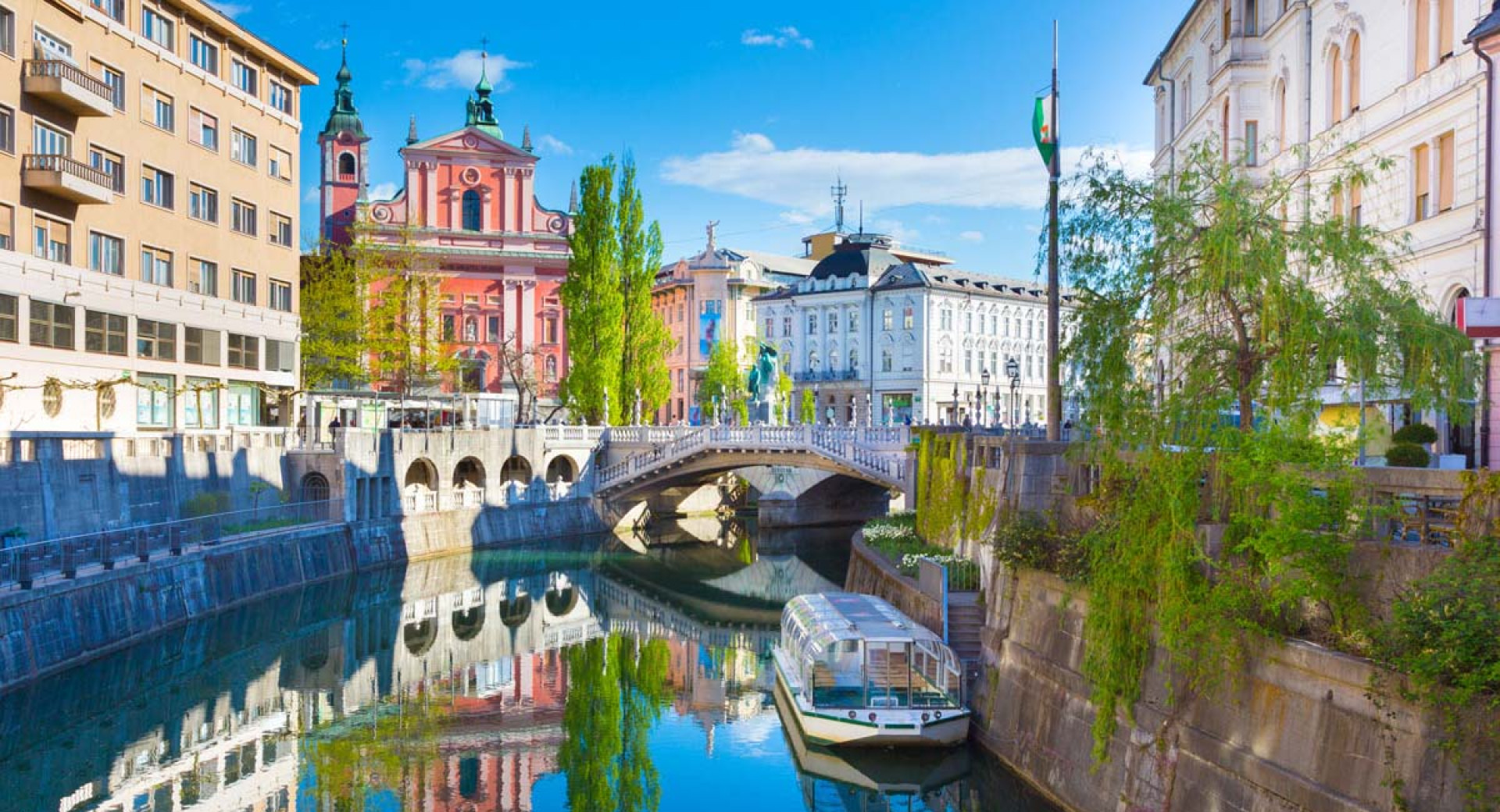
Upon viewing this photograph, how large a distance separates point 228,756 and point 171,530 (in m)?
14.1

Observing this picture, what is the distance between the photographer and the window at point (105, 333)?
1874 inches

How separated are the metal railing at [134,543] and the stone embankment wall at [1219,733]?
22.6 metres

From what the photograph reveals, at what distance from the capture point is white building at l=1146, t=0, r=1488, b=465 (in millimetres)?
28266

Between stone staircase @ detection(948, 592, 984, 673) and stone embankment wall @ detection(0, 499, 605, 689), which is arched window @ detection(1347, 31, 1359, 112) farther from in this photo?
stone embankment wall @ detection(0, 499, 605, 689)

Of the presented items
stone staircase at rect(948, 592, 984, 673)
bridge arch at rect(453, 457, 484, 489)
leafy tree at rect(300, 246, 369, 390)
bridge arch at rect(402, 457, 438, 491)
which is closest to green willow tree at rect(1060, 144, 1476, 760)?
stone staircase at rect(948, 592, 984, 673)

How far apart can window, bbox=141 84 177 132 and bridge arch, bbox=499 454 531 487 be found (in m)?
25.4

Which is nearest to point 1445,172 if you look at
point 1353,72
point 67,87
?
point 1353,72

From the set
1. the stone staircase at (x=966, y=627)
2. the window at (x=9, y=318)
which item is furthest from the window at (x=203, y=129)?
the stone staircase at (x=966, y=627)

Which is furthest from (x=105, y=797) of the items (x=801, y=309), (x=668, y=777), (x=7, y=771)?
(x=801, y=309)

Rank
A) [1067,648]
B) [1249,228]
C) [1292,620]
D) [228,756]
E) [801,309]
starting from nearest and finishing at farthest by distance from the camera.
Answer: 1. [1292,620]
2. [1249,228]
3. [1067,648]
4. [228,756]
5. [801,309]

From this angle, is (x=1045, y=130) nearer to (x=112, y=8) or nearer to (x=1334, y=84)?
(x=1334, y=84)

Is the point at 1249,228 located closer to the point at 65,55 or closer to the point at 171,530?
the point at 171,530

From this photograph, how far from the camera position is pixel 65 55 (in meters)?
45.8

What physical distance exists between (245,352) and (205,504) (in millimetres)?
13806
